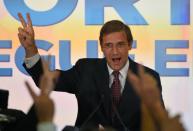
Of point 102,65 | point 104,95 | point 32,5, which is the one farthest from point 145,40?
point 104,95

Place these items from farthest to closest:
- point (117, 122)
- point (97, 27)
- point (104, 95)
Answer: point (97, 27) < point (104, 95) < point (117, 122)

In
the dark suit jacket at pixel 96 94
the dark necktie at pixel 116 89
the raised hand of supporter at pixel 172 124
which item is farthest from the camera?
the dark necktie at pixel 116 89

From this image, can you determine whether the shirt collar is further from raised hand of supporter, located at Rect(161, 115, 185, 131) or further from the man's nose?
raised hand of supporter, located at Rect(161, 115, 185, 131)

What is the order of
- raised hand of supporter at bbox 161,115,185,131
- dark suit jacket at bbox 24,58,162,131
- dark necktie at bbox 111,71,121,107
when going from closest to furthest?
raised hand of supporter at bbox 161,115,185,131 < dark suit jacket at bbox 24,58,162,131 < dark necktie at bbox 111,71,121,107

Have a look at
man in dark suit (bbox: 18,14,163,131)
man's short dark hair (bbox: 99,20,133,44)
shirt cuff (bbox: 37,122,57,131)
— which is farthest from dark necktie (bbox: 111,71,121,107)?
shirt cuff (bbox: 37,122,57,131)

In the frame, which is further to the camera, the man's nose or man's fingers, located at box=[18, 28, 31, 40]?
the man's nose

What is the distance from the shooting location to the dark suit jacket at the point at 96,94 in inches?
70.2

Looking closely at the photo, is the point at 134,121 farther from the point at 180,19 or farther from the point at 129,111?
the point at 180,19

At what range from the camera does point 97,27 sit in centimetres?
308

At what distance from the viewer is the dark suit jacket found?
1.78 metres

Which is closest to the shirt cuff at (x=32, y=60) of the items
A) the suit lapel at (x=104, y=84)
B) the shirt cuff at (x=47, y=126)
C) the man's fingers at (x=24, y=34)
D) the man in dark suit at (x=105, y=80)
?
the man in dark suit at (x=105, y=80)

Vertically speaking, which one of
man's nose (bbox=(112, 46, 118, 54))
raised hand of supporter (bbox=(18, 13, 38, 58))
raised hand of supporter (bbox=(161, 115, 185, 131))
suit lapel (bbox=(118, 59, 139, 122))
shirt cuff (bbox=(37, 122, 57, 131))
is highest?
raised hand of supporter (bbox=(18, 13, 38, 58))

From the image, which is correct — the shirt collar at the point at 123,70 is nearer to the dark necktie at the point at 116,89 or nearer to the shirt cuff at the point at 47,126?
the dark necktie at the point at 116,89

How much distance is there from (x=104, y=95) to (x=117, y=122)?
0.17m
